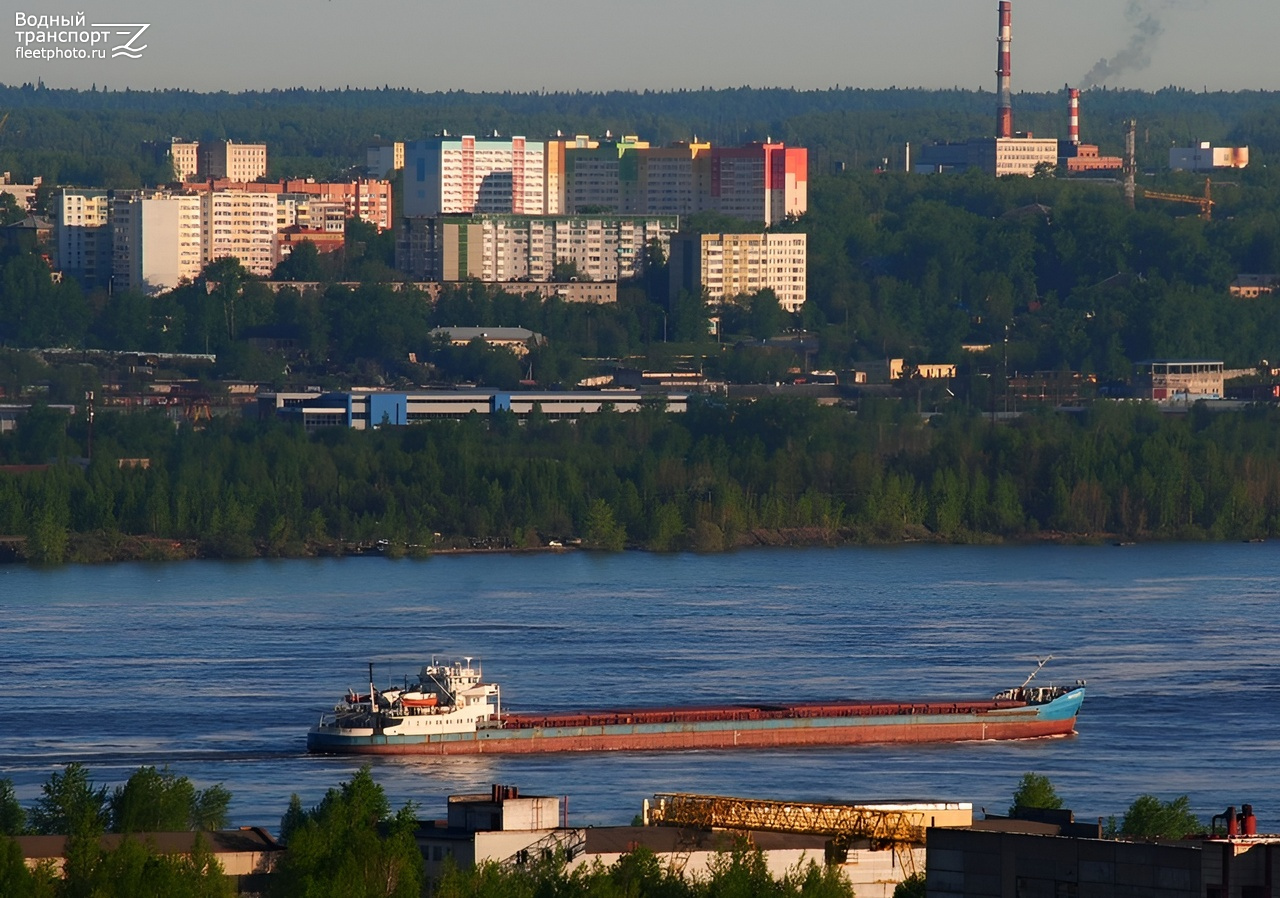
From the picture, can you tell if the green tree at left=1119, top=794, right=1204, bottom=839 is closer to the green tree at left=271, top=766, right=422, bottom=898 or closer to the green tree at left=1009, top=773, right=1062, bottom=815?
the green tree at left=1009, top=773, right=1062, bottom=815

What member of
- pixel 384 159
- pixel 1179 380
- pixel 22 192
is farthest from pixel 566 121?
pixel 1179 380

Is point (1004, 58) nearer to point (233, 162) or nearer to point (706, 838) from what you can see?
point (233, 162)

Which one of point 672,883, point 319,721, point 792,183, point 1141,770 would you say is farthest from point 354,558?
point 792,183

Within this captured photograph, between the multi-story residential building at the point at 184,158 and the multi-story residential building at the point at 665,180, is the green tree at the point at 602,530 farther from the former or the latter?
the multi-story residential building at the point at 184,158

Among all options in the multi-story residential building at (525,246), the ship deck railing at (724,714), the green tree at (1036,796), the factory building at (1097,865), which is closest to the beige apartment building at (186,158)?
the multi-story residential building at (525,246)

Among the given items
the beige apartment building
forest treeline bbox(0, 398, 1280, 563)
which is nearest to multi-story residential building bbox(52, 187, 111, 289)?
the beige apartment building

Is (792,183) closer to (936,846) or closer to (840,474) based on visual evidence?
(840,474)
